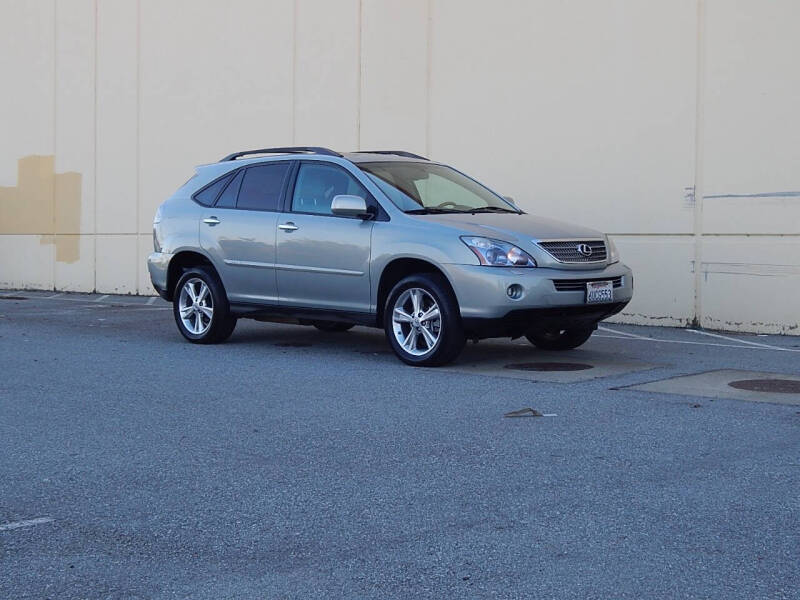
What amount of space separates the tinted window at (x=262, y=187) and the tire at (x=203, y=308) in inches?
31.5

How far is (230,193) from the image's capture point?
1191 centimetres

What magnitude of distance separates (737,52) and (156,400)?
7.84m

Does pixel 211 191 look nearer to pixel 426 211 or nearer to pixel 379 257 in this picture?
pixel 379 257

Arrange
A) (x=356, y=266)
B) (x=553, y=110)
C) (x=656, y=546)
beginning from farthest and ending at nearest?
(x=553, y=110), (x=356, y=266), (x=656, y=546)

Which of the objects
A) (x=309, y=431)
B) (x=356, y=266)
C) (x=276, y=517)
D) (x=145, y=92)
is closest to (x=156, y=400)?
(x=309, y=431)

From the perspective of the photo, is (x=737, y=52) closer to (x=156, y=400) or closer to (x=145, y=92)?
(x=156, y=400)

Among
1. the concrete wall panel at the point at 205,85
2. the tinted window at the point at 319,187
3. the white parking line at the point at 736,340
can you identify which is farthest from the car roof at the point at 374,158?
the concrete wall panel at the point at 205,85

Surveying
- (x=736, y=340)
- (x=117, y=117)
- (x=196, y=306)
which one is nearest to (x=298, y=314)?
(x=196, y=306)

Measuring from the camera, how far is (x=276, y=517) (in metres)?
5.23

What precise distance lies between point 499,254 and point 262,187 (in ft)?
9.43

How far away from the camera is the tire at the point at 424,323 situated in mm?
9867

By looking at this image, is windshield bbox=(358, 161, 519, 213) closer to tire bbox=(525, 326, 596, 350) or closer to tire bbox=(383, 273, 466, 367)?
tire bbox=(383, 273, 466, 367)

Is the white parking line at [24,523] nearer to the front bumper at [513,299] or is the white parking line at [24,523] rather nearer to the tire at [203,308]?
the front bumper at [513,299]

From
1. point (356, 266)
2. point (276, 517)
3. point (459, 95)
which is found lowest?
Answer: point (276, 517)
